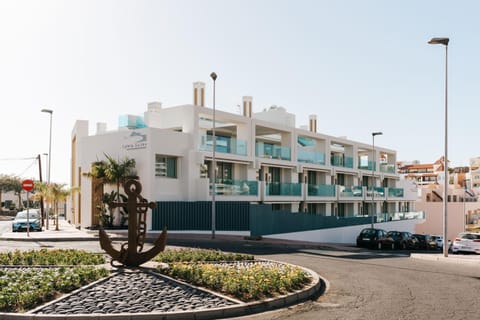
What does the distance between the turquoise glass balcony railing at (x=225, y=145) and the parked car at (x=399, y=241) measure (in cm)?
1132

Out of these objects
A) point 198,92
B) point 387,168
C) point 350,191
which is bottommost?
point 350,191

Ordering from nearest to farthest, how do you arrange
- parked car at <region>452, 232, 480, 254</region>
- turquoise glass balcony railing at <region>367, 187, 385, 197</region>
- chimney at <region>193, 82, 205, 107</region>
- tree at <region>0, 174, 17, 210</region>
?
parked car at <region>452, 232, 480, 254</region>
chimney at <region>193, 82, 205, 107</region>
turquoise glass balcony railing at <region>367, 187, 385, 197</region>
tree at <region>0, 174, 17, 210</region>

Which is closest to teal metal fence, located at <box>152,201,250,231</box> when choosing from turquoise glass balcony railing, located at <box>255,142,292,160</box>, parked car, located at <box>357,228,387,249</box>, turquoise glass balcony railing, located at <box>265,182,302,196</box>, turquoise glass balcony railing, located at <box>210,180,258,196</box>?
turquoise glass balcony railing, located at <box>210,180,258,196</box>

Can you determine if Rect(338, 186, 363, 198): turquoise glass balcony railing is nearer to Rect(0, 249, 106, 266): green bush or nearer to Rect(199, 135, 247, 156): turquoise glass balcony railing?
Rect(199, 135, 247, 156): turquoise glass balcony railing

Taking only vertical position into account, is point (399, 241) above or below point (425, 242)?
above

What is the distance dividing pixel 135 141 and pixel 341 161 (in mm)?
24059

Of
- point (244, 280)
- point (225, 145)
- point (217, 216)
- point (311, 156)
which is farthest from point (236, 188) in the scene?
point (244, 280)

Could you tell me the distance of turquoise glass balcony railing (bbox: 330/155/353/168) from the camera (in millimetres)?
48906

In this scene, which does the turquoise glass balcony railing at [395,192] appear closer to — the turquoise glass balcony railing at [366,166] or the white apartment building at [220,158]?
the turquoise glass balcony railing at [366,166]

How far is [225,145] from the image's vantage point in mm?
A: 35469

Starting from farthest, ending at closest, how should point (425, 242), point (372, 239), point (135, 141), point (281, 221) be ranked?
1. point (425, 242)
2. point (281, 221)
3. point (372, 239)
4. point (135, 141)

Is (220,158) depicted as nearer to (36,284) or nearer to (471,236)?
(471,236)

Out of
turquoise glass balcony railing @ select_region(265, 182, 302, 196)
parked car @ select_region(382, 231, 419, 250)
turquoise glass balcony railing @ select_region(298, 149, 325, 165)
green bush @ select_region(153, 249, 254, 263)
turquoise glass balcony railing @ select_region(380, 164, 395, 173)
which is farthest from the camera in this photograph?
turquoise glass balcony railing @ select_region(380, 164, 395, 173)

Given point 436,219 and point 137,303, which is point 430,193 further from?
point 137,303
